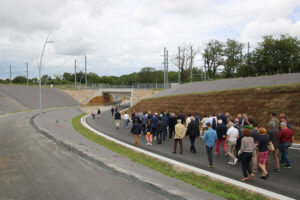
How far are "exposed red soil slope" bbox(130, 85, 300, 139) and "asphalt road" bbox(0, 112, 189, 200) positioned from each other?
37.6 feet

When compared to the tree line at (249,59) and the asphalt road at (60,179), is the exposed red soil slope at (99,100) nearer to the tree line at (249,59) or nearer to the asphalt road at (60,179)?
the tree line at (249,59)

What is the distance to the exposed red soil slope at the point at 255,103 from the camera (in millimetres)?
15953

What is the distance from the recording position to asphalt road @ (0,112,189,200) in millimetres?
5824

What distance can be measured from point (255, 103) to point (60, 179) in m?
16.9

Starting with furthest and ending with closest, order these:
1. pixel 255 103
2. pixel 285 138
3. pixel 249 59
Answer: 1. pixel 249 59
2. pixel 255 103
3. pixel 285 138

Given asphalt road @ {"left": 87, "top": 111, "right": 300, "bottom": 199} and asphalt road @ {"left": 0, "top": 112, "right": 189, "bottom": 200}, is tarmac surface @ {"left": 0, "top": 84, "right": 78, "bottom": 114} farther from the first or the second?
asphalt road @ {"left": 87, "top": 111, "right": 300, "bottom": 199}

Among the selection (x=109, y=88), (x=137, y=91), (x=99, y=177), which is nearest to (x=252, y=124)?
(x=99, y=177)

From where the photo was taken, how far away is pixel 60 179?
22.5 feet

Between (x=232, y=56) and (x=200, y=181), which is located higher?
(x=232, y=56)

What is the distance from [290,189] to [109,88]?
63.1 m

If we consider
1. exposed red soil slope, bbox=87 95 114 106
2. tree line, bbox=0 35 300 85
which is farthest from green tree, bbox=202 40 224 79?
exposed red soil slope, bbox=87 95 114 106

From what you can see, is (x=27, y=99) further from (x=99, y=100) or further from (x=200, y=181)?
(x=200, y=181)

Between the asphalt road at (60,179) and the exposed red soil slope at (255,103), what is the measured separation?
37.6 feet

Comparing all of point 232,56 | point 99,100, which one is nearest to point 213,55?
point 232,56
